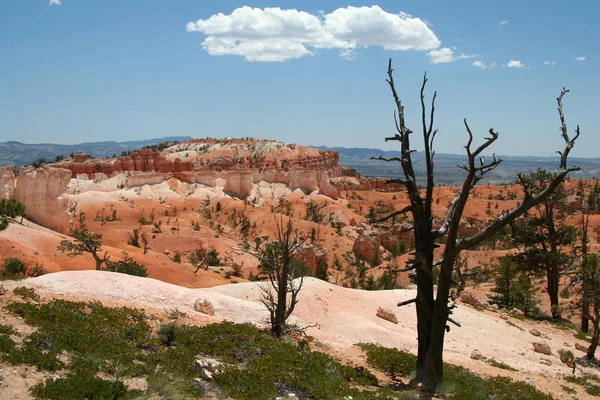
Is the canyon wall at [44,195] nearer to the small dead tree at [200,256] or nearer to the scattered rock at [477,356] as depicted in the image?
the small dead tree at [200,256]

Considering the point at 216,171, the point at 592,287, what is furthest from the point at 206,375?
the point at 216,171

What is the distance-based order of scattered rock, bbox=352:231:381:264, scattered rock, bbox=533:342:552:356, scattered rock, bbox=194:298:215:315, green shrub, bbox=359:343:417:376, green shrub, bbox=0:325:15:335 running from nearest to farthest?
green shrub, bbox=0:325:15:335, green shrub, bbox=359:343:417:376, scattered rock, bbox=194:298:215:315, scattered rock, bbox=533:342:552:356, scattered rock, bbox=352:231:381:264

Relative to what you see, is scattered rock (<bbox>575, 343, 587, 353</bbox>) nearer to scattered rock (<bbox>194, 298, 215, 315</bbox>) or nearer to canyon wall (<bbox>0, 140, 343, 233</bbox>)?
A: scattered rock (<bbox>194, 298, 215, 315</bbox>)

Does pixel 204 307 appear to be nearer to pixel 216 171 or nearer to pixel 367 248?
pixel 367 248

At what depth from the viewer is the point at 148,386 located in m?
6.47

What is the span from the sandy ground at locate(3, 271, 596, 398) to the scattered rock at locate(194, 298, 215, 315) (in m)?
0.20

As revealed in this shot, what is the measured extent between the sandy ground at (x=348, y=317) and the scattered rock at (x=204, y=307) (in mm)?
198

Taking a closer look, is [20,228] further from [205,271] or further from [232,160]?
[232,160]

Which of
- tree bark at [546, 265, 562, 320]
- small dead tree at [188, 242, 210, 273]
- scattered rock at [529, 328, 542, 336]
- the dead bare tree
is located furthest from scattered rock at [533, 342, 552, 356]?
small dead tree at [188, 242, 210, 273]

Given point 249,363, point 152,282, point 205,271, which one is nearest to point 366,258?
point 205,271

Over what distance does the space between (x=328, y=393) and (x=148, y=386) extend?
257cm

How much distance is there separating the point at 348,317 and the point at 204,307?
4.94 meters

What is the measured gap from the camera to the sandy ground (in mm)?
11656

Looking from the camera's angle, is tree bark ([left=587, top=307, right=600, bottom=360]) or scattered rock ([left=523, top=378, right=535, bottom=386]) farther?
tree bark ([left=587, top=307, right=600, bottom=360])
